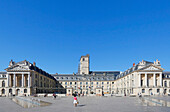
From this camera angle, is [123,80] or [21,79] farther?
[123,80]

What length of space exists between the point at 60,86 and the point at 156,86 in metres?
58.6

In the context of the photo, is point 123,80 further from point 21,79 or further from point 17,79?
point 17,79

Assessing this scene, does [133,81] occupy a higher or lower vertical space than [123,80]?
higher

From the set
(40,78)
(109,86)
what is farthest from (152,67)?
(40,78)

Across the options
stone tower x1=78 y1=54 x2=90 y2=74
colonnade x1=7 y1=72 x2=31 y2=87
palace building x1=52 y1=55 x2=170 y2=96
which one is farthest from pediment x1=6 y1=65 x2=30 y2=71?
stone tower x1=78 y1=54 x2=90 y2=74

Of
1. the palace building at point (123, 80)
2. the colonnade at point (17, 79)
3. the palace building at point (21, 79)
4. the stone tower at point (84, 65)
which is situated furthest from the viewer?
the stone tower at point (84, 65)

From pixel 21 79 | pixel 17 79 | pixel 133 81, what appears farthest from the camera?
pixel 21 79

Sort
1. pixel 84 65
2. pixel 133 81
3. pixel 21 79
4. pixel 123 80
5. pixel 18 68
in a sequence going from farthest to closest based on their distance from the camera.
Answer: pixel 84 65, pixel 123 80, pixel 21 79, pixel 133 81, pixel 18 68

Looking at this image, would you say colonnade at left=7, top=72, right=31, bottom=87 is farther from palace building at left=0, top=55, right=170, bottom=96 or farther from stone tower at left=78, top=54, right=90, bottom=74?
stone tower at left=78, top=54, right=90, bottom=74

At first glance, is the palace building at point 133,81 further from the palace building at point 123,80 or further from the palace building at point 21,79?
the palace building at point 21,79

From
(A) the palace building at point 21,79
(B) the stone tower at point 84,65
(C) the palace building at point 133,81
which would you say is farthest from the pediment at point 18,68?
(B) the stone tower at point 84,65

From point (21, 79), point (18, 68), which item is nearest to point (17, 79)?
point (21, 79)

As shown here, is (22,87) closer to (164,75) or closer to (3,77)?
(3,77)

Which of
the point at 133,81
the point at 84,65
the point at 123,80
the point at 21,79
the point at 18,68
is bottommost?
the point at 123,80
